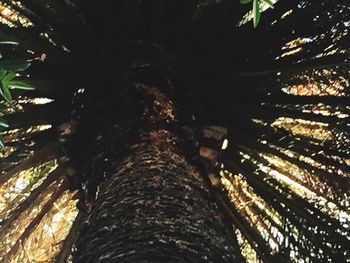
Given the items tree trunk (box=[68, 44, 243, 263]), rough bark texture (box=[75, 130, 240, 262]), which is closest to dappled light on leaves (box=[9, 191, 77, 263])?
tree trunk (box=[68, 44, 243, 263])

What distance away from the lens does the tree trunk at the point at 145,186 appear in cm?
234

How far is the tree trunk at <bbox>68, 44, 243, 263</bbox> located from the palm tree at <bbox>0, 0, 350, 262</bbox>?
0.05ft

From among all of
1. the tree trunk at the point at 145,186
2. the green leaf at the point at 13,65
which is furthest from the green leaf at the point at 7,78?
the tree trunk at the point at 145,186

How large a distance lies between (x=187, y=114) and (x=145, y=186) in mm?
1158

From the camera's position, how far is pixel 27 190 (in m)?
5.91

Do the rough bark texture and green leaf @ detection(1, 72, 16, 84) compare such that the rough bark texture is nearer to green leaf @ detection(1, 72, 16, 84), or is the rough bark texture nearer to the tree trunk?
the tree trunk

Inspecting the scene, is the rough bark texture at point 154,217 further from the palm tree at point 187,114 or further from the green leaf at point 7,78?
the green leaf at point 7,78

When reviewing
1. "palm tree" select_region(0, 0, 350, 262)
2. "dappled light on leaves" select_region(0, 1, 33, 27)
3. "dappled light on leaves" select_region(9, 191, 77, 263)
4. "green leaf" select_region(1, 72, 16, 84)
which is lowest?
"dappled light on leaves" select_region(9, 191, 77, 263)

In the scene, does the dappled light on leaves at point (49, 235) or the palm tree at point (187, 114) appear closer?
the palm tree at point (187, 114)

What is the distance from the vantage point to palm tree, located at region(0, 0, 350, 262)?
357cm

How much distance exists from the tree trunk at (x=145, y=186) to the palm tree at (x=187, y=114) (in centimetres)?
1

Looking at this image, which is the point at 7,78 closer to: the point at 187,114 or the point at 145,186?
the point at 145,186

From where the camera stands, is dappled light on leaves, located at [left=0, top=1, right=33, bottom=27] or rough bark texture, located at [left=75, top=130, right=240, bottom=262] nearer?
rough bark texture, located at [left=75, top=130, right=240, bottom=262]

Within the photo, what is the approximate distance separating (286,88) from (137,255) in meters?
3.39
